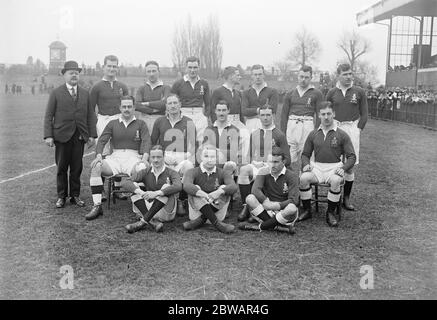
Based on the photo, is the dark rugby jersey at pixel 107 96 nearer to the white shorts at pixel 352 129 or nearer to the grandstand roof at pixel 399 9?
the white shorts at pixel 352 129

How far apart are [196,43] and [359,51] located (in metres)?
27.5

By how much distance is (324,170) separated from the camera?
5.77m

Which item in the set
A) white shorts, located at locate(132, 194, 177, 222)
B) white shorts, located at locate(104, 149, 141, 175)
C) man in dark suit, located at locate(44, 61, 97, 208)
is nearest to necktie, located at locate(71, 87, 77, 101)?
man in dark suit, located at locate(44, 61, 97, 208)

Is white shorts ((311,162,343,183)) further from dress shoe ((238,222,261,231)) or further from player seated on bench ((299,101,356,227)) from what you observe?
dress shoe ((238,222,261,231))

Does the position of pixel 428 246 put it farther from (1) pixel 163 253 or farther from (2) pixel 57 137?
(2) pixel 57 137

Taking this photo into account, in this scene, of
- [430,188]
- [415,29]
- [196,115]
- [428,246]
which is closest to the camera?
[428,246]

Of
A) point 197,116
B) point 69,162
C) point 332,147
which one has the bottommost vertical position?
point 69,162

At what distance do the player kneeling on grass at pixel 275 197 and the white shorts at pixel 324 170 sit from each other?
516 millimetres

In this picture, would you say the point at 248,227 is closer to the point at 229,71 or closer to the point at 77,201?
the point at 77,201

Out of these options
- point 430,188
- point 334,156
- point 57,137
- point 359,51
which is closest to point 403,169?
point 430,188

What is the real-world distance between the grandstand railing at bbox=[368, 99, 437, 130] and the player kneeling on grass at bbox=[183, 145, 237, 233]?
14.6m

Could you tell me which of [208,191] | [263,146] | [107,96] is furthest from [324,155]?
[107,96]

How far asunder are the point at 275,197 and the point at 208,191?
2.51 ft
